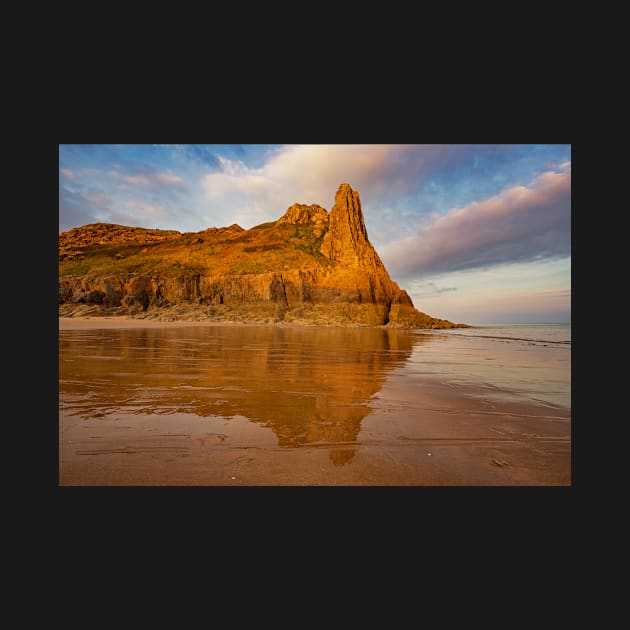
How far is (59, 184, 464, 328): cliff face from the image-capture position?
144ft

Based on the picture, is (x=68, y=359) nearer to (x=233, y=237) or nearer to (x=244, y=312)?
(x=244, y=312)

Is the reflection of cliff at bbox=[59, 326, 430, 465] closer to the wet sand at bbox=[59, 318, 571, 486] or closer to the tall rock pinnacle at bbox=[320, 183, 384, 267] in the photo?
the wet sand at bbox=[59, 318, 571, 486]

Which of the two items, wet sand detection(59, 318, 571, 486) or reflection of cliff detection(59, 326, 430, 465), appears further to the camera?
reflection of cliff detection(59, 326, 430, 465)

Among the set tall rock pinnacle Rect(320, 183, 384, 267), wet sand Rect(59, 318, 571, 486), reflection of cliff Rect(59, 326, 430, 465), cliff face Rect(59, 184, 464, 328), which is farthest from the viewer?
tall rock pinnacle Rect(320, 183, 384, 267)

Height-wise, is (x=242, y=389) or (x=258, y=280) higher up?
(x=258, y=280)

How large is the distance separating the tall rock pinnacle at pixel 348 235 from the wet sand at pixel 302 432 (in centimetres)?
4451

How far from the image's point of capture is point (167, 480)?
9.19 feet

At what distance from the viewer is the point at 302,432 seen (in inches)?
152

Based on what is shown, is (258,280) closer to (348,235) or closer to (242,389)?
(348,235)

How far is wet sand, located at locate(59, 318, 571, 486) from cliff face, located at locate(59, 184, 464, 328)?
3713cm

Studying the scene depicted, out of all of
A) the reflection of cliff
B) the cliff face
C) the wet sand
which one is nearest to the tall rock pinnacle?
the cliff face

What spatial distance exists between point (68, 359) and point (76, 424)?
6.01m

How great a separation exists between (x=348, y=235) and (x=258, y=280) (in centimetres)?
1711

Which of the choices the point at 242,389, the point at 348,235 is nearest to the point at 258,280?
the point at 348,235
